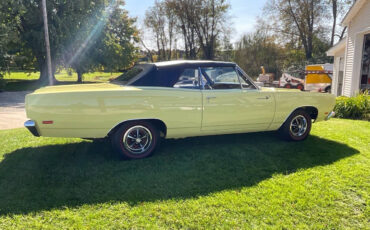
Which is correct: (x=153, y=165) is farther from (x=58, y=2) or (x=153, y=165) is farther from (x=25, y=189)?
(x=58, y=2)

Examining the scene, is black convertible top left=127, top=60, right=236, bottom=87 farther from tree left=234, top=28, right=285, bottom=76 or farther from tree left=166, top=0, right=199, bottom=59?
tree left=166, top=0, right=199, bottom=59

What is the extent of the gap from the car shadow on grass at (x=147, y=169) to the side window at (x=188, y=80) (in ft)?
3.62

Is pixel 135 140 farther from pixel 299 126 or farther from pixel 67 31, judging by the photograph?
pixel 67 31

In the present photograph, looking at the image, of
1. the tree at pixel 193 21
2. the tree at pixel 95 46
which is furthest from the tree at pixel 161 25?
the tree at pixel 95 46

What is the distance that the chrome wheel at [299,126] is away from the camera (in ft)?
17.1

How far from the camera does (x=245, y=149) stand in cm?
474

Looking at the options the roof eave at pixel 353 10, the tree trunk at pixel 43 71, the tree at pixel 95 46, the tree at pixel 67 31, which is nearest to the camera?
the roof eave at pixel 353 10

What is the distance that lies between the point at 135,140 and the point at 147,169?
1.78ft

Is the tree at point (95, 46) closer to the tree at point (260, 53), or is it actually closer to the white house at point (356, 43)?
the tree at point (260, 53)

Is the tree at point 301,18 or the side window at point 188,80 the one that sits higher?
the tree at point 301,18

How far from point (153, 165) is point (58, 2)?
2102 cm

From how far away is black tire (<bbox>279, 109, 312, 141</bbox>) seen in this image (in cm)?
508

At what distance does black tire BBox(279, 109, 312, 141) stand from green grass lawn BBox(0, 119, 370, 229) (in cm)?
17

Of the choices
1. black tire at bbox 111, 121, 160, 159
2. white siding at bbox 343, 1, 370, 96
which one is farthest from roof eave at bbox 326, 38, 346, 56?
black tire at bbox 111, 121, 160, 159
